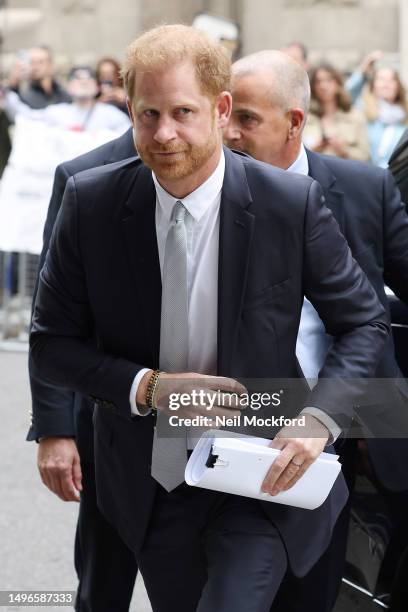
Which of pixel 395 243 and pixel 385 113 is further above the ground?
pixel 395 243

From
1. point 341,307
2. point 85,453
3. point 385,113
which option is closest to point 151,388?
point 341,307

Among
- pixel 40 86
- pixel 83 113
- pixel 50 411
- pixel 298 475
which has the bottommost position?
pixel 40 86

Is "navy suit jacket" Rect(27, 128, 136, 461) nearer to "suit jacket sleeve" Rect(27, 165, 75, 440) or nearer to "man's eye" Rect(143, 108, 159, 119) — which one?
"suit jacket sleeve" Rect(27, 165, 75, 440)

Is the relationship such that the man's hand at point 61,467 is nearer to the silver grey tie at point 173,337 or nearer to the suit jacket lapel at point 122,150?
the silver grey tie at point 173,337

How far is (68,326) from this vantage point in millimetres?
3273

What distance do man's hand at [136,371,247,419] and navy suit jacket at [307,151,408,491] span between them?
84 centimetres

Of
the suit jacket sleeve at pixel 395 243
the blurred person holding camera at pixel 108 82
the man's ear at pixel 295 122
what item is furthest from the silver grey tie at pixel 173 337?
the blurred person holding camera at pixel 108 82

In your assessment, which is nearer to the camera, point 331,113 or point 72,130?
point 72,130

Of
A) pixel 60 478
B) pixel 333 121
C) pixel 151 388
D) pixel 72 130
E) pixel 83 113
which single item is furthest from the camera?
pixel 83 113

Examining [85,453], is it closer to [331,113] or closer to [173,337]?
[173,337]

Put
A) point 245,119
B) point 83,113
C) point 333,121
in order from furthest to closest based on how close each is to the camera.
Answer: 1. point 83,113
2. point 333,121
3. point 245,119

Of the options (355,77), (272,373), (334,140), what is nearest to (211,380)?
(272,373)

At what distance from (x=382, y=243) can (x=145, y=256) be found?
0.96 metres

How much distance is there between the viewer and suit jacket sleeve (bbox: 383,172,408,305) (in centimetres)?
383
